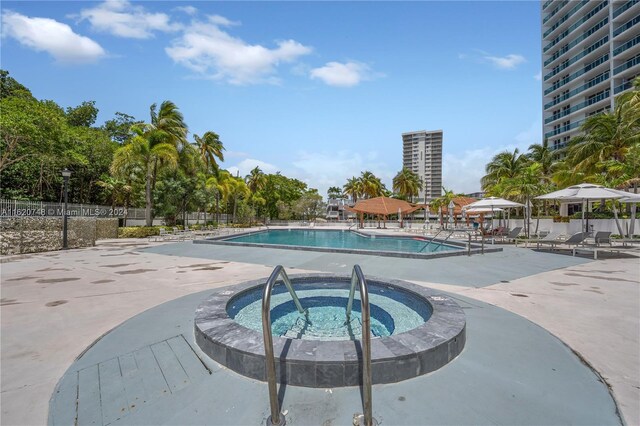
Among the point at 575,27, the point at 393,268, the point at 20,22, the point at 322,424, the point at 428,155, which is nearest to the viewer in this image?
the point at 322,424

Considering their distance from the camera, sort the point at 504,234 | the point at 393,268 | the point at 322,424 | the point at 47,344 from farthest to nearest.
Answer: the point at 504,234
the point at 393,268
the point at 47,344
the point at 322,424

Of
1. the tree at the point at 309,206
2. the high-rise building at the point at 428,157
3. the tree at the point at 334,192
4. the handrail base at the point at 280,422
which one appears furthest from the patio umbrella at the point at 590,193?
the high-rise building at the point at 428,157

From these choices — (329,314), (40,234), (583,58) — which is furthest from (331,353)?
(583,58)

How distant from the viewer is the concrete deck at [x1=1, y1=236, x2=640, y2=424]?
9.04 ft

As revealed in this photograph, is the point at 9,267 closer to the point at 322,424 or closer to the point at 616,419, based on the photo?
the point at 322,424

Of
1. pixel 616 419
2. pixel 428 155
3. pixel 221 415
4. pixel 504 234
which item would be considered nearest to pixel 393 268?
pixel 616 419

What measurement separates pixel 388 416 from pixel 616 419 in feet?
6.14

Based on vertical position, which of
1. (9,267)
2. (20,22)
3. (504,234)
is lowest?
(9,267)

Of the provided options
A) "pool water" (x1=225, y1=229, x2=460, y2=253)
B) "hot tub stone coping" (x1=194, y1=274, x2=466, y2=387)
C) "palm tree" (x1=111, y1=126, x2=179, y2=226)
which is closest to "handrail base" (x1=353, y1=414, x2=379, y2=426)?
"hot tub stone coping" (x1=194, y1=274, x2=466, y2=387)

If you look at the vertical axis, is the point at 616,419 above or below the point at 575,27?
below

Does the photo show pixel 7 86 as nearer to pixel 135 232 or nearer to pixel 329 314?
pixel 135 232

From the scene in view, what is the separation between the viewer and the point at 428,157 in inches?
5453

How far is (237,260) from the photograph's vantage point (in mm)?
11578

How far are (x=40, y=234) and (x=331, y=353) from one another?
57.6 ft
